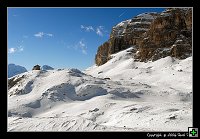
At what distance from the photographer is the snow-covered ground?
42.0ft

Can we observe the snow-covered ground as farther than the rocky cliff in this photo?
No

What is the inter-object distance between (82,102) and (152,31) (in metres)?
44.5

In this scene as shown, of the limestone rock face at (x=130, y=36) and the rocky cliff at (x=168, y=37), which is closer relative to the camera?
the rocky cliff at (x=168, y=37)

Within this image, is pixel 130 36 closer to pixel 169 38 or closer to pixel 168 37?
pixel 168 37

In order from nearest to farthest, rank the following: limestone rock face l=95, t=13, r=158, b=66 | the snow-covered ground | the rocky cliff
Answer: the snow-covered ground < the rocky cliff < limestone rock face l=95, t=13, r=158, b=66

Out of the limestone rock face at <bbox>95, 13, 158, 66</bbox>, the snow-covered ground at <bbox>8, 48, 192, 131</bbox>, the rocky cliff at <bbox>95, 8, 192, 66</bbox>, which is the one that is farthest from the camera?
the limestone rock face at <bbox>95, 13, 158, 66</bbox>

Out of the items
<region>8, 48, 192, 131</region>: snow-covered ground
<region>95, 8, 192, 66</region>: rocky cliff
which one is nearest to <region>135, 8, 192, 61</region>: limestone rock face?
<region>95, 8, 192, 66</region>: rocky cliff

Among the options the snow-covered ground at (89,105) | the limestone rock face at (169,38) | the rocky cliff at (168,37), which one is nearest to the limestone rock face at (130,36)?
the rocky cliff at (168,37)

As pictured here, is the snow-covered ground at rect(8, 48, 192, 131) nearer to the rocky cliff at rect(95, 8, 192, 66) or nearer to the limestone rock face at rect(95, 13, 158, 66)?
the rocky cliff at rect(95, 8, 192, 66)

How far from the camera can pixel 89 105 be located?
2081cm

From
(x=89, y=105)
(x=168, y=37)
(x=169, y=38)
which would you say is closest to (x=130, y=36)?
(x=168, y=37)

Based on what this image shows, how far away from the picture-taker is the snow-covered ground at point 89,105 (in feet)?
42.0

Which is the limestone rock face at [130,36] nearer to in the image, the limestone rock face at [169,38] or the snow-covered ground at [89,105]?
the limestone rock face at [169,38]
